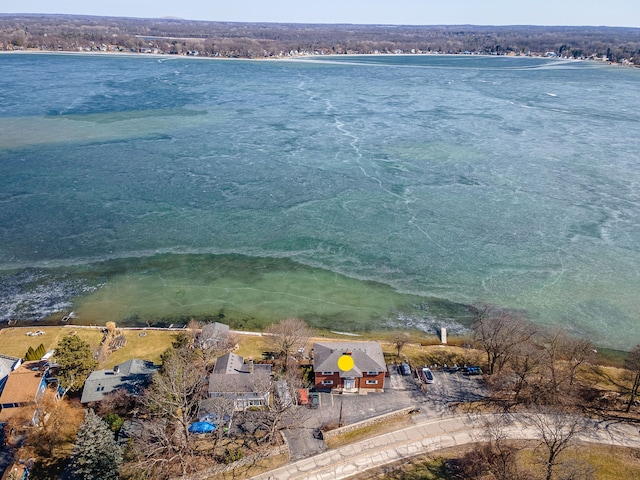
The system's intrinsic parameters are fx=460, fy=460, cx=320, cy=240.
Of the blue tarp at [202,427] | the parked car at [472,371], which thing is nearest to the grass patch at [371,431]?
the parked car at [472,371]

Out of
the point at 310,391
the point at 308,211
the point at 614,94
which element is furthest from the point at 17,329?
the point at 614,94

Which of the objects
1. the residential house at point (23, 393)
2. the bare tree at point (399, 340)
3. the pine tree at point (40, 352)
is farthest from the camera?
the bare tree at point (399, 340)

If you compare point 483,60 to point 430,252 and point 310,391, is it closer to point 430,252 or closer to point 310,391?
point 430,252

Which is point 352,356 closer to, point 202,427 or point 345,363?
point 345,363

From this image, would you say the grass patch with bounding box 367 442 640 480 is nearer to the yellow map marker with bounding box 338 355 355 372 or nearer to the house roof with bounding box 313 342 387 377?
the house roof with bounding box 313 342 387 377

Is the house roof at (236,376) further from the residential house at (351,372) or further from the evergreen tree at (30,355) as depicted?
the evergreen tree at (30,355)

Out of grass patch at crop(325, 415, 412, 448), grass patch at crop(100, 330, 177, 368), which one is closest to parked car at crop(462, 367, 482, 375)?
grass patch at crop(325, 415, 412, 448)

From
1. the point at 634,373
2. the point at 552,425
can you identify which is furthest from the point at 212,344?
the point at 634,373
